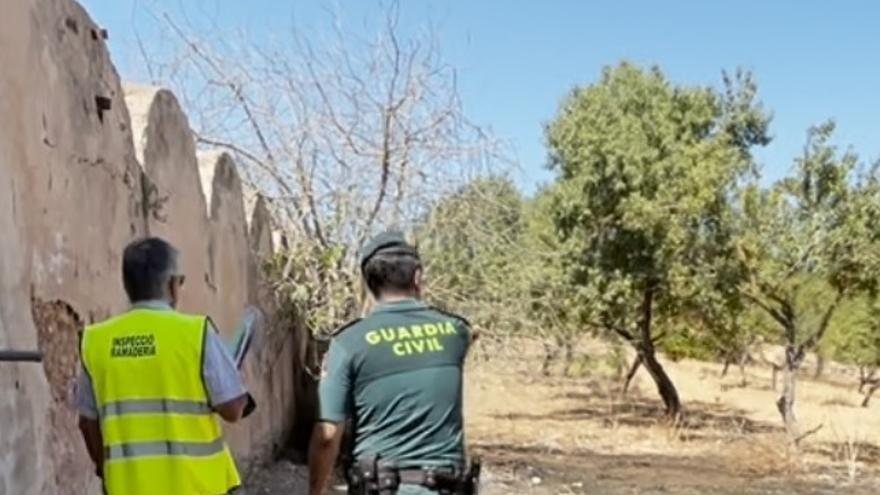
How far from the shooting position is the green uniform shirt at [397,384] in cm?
302

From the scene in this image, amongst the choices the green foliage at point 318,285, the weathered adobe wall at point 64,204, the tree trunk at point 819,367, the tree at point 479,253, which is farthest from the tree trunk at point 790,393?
the tree trunk at point 819,367

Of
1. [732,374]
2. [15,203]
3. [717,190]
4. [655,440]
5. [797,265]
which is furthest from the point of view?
[732,374]

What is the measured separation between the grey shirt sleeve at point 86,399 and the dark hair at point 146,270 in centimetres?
25

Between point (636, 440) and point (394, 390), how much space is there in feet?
51.3

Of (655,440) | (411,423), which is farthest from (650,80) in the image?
(411,423)

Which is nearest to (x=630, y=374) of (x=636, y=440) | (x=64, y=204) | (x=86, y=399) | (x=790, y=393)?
(x=636, y=440)

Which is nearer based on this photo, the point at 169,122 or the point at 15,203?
the point at 15,203

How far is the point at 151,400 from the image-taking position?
297 centimetres

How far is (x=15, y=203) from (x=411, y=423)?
1747 mm

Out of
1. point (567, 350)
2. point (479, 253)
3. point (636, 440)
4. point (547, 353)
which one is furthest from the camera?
point (636, 440)

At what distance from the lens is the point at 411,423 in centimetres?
306

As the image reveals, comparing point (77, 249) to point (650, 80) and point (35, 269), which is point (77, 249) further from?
point (650, 80)

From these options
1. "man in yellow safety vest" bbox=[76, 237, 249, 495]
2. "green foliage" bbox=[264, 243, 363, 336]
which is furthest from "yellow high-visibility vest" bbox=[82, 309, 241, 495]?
"green foliage" bbox=[264, 243, 363, 336]

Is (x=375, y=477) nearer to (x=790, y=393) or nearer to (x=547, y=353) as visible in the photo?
(x=547, y=353)
